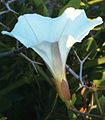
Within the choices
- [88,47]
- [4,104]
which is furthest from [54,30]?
[4,104]

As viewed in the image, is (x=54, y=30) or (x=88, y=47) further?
(x=88, y=47)

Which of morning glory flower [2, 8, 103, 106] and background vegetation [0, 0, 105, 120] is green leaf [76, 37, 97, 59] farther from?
morning glory flower [2, 8, 103, 106]

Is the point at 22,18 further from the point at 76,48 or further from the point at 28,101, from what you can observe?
the point at 28,101

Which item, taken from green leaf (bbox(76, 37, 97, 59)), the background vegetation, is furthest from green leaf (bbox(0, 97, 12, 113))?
green leaf (bbox(76, 37, 97, 59))

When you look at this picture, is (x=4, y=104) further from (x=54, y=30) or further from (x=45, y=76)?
(x=54, y=30)

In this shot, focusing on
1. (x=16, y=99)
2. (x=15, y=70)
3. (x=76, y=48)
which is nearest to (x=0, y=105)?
(x=16, y=99)

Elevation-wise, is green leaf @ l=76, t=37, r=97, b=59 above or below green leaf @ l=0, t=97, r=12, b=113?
above
